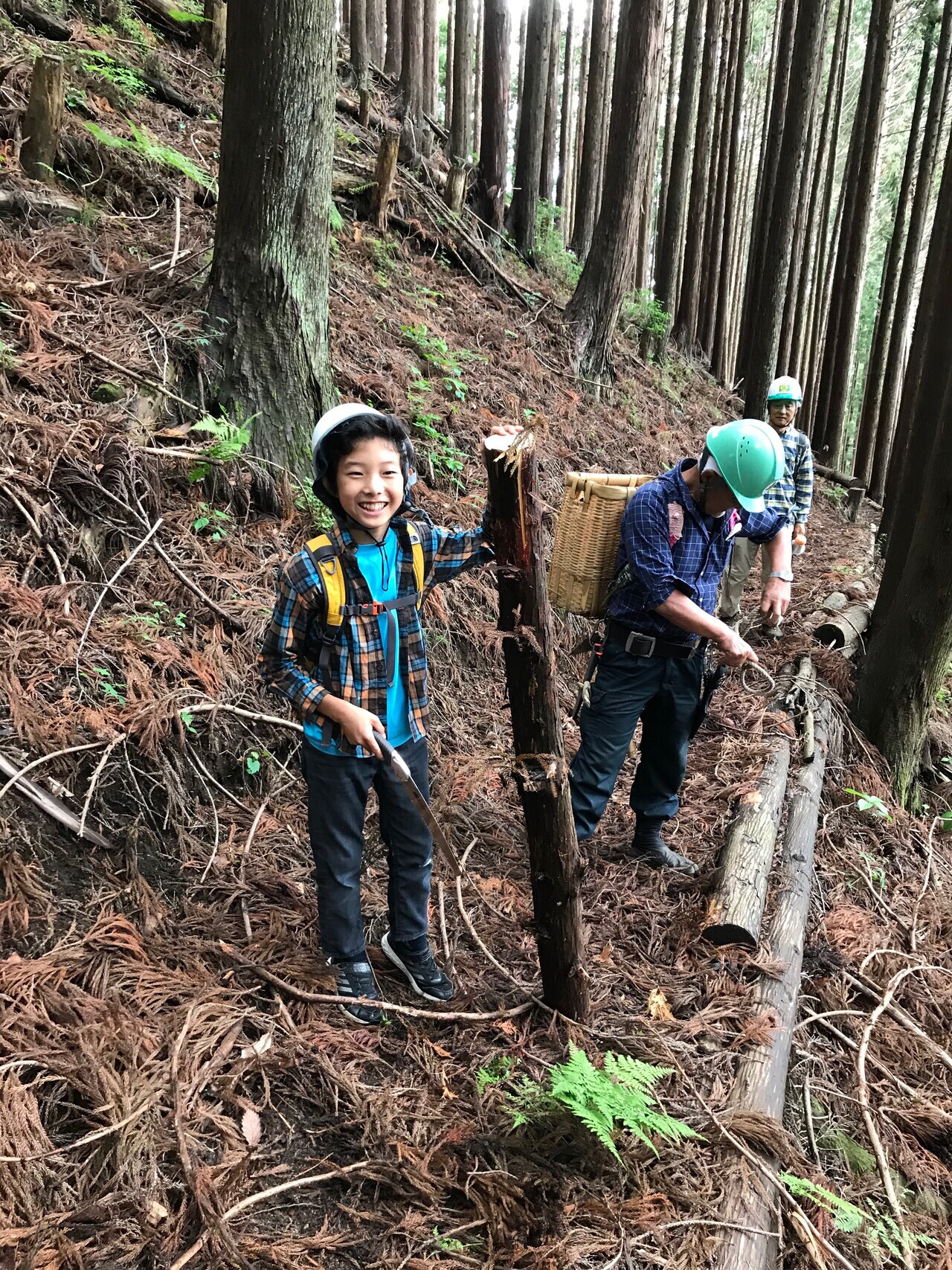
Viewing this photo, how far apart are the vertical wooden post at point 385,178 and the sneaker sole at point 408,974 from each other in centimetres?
773

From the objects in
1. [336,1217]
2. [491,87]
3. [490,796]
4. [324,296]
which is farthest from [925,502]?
[491,87]

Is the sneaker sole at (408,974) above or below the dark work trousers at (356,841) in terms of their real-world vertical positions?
below

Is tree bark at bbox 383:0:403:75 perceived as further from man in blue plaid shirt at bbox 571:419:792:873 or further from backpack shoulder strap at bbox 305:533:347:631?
backpack shoulder strap at bbox 305:533:347:631

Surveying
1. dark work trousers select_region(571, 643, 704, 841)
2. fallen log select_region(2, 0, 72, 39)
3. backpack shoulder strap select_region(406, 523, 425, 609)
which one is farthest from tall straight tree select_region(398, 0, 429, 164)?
backpack shoulder strap select_region(406, 523, 425, 609)

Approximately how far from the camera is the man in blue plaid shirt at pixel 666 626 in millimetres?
3223

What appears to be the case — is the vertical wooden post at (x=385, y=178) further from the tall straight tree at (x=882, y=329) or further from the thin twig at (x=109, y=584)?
the tall straight tree at (x=882, y=329)

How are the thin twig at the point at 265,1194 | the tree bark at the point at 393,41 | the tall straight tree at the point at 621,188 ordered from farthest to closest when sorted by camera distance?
1. the tree bark at the point at 393,41
2. the tall straight tree at the point at 621,188
3. the thin twig at the point at 265,1194

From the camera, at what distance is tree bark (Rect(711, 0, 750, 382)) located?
16234mm

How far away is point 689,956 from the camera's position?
321 centimetres

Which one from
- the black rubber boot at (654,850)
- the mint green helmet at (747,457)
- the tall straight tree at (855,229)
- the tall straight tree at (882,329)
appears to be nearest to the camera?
the mint green helmet at (747,457)

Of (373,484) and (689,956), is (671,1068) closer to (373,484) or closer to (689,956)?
(689,956)

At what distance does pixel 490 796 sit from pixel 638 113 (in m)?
8.47

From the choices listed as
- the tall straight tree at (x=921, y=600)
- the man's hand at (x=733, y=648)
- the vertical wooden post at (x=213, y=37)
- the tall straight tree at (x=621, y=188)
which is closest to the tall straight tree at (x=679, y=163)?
the tall straight tree at (x=621, y=188)

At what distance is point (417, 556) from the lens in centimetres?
256
